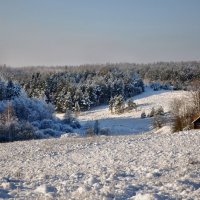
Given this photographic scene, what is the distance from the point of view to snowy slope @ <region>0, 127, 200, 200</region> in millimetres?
12695

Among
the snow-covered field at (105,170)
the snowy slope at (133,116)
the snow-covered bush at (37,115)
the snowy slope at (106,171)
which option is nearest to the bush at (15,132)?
the snow-covered bush at (37,115)

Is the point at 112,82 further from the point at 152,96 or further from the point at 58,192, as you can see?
the point at 58,192

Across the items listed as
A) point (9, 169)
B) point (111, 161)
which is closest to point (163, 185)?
point (111, 161)

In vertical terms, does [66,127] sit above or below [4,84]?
below

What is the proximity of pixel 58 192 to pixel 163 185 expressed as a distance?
123 inches

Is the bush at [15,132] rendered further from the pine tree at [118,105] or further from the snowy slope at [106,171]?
the pine tree at [118,105]

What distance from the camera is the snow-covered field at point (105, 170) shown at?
12695 millimetres

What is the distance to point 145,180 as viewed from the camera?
14391 millimetres

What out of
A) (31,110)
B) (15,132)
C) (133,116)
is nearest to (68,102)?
(133,116)

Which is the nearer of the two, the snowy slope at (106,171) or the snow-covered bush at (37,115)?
the snowy slope at (106,171)

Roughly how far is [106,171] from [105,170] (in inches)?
12.4

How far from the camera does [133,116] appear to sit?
102312 mm

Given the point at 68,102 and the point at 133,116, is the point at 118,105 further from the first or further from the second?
the point at 68,102

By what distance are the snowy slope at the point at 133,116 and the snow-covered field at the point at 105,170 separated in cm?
5005
